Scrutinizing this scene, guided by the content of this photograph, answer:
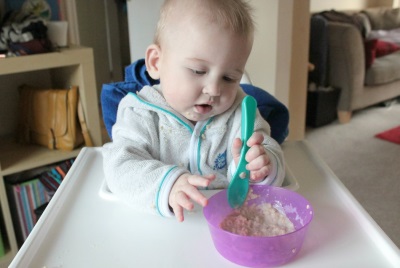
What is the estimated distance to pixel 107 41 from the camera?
2229 millimetres

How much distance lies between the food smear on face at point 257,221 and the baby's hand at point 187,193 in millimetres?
72

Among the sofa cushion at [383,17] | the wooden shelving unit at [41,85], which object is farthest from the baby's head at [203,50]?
the sofa cushion at [383,17]

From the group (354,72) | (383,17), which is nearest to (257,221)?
(354,72)

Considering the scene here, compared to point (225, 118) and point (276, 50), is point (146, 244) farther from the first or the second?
point (276, 50)

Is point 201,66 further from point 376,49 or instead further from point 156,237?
point 376,49

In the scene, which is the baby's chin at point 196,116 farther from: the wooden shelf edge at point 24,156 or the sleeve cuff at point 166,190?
the wooden shelf edge at point 24,156

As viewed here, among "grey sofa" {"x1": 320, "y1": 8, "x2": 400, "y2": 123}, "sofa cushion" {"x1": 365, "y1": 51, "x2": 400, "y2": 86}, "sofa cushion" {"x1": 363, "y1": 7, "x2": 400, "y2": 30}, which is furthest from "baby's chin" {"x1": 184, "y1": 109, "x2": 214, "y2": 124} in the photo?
"sofa cushion" {"x1": 363, "y1": 7, "x2": 400, "y2": 30}

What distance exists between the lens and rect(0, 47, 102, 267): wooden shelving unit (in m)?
1.33

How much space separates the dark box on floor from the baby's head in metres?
2.17

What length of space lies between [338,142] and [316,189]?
76.9 inches

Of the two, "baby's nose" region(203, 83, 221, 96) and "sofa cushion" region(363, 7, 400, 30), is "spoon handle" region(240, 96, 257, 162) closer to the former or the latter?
"baby's nose" region(203, 83, 221, 96)

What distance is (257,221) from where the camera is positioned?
59 cm

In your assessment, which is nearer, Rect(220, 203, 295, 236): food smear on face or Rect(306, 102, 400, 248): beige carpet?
Rect(220, 203, 295, 236): food smear on face

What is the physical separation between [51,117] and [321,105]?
1.85 meters
